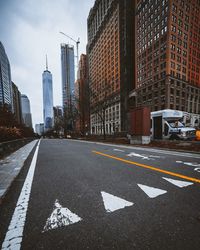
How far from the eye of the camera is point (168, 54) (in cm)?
4838

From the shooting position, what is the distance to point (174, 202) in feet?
7.80

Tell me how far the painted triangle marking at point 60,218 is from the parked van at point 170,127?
15043 millimetres

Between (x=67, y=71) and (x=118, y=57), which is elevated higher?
(x=118, y=57)

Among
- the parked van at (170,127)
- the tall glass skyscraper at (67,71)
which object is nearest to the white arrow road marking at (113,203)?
the parked van at (170,127)

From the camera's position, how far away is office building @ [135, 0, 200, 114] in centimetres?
4888

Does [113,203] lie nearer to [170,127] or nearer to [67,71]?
[170,127]

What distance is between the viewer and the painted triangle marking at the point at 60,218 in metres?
1.84

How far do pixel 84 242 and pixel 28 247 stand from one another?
2.09 feet

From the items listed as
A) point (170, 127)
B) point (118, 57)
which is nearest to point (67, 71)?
point (118, 57)

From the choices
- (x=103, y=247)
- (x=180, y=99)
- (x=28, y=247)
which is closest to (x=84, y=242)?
(x=103, y=247)

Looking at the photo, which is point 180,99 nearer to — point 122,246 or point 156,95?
point 156,95

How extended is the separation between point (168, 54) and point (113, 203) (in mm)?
59658

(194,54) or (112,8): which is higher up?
(112,8)

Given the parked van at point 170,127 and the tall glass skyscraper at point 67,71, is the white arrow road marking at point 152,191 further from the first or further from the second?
the tall glass skyscraper at point 67,71
